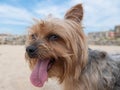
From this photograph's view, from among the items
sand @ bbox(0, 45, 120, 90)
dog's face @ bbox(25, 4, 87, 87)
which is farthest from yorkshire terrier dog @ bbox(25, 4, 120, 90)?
sand @ bbox(0, 45, 120, 90)

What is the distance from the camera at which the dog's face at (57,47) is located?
15.6 ft

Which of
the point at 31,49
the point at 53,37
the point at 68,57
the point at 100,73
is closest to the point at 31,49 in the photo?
the point at 31,49

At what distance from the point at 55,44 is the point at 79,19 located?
23.7 inches

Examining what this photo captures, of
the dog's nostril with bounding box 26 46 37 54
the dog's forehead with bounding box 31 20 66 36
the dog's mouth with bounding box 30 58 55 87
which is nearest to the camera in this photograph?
the dog's nostril with bounding box 26 46 37 54

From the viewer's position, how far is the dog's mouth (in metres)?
4.89

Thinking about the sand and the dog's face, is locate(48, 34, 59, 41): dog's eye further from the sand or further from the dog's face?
the sand

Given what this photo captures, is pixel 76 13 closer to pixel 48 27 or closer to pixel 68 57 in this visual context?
pixel 48 27

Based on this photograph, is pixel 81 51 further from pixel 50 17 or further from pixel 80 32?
pixel 50 17

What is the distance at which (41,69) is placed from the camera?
16.2 ft

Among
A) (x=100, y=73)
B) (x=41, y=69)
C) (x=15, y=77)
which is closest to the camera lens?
(x=41, y=69)

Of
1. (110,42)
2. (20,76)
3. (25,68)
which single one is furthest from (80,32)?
(110,42)

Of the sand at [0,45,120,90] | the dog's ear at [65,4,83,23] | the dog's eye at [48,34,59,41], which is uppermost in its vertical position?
the dog's ear at [65,4,83,23]

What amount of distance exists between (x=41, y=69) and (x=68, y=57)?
1.60 feet

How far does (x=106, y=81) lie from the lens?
5137mm
